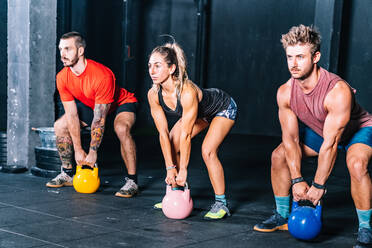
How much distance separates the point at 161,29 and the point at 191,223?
712 cm

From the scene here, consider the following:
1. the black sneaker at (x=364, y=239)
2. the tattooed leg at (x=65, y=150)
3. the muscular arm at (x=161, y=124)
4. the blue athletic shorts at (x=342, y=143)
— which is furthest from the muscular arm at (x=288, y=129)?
the tattooed leg at (x=65, y=150)

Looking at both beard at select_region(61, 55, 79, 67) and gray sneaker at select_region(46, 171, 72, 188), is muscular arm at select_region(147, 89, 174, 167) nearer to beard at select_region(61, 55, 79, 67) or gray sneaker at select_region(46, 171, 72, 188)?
beard at select_region(61, 55, 79, 67)

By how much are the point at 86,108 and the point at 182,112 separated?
1.27 metres

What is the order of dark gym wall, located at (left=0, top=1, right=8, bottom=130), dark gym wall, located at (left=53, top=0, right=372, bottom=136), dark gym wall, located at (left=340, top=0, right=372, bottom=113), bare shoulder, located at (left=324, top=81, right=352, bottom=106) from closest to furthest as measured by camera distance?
1. bare shoulder, located at (left=324, top=81, right=352, bottom=106)
2. dark gym wall, located at (left=0, top=1, right=8, bottom=130)
3. dark gym wall, located at (left=340, top=0, right=372, bottom=113)
4. dark gym wall, located at (left=53, top=0, right=372, bottom=136)

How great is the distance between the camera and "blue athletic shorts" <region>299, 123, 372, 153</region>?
280 cm

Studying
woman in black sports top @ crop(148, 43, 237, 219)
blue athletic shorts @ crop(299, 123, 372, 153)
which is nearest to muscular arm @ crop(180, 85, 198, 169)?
woman in black sports top @ crop(148, 43, 237, 219)

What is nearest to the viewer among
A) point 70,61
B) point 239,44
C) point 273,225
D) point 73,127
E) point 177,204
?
point 273,225

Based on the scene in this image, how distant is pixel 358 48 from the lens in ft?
26.9

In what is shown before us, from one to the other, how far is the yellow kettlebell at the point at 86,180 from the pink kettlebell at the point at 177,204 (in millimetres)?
856

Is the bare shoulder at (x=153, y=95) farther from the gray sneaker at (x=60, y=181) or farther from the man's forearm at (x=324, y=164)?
the gray sneaker at (x=60, y=181)

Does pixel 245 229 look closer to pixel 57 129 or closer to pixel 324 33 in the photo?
pixel 57 129

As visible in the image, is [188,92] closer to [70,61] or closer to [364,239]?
[70,61]

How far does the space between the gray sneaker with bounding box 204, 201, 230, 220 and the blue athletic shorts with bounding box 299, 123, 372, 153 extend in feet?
2.23

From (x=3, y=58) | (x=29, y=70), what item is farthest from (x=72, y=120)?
(x=3, y=58)
